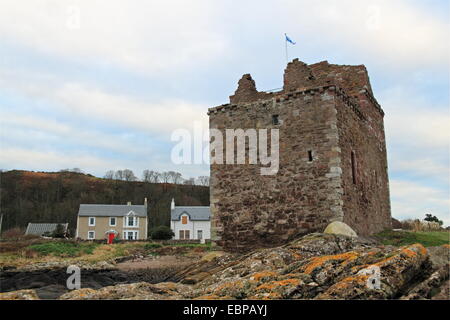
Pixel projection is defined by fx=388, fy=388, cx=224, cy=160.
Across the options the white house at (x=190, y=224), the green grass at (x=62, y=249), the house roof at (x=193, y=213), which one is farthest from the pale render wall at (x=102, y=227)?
the green grass at (x=62, y=249)

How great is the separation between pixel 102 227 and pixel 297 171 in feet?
185

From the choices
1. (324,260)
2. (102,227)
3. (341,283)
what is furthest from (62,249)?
(102,227)

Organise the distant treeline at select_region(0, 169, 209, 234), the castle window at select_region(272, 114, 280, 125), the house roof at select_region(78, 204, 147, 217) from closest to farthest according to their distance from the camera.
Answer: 1. the castle window at select_region(272, 114, 280, 125)
2. the house roof at select_region(78, 204, 147, 217)
3. the distant treeline at select_region(0, 169, 209, 234)

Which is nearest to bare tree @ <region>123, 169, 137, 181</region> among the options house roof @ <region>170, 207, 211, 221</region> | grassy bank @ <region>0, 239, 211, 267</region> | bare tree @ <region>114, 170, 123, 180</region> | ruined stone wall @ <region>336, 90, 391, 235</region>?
bare tree @ <region>114, 170, 123, 180</region>

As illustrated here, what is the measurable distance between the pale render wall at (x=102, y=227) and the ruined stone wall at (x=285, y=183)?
52322mm

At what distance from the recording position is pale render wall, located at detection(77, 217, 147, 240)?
6406 centimetres

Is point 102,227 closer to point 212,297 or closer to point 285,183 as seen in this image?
point 285,183

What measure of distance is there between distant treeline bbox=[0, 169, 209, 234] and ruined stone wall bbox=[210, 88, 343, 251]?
201 feet

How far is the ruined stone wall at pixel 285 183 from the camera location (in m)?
14.2

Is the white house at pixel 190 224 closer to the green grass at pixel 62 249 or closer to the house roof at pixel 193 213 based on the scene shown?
the house roof at pixel 193 213

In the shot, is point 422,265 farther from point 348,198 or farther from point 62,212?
point 62,212

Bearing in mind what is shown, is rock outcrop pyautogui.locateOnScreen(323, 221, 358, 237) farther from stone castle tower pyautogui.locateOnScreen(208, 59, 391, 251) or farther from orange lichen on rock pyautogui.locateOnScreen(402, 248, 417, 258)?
orange lichen on rock pyautogui.locateOnScreen(402, 248, 417, 258)

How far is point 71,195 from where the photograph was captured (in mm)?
98000
